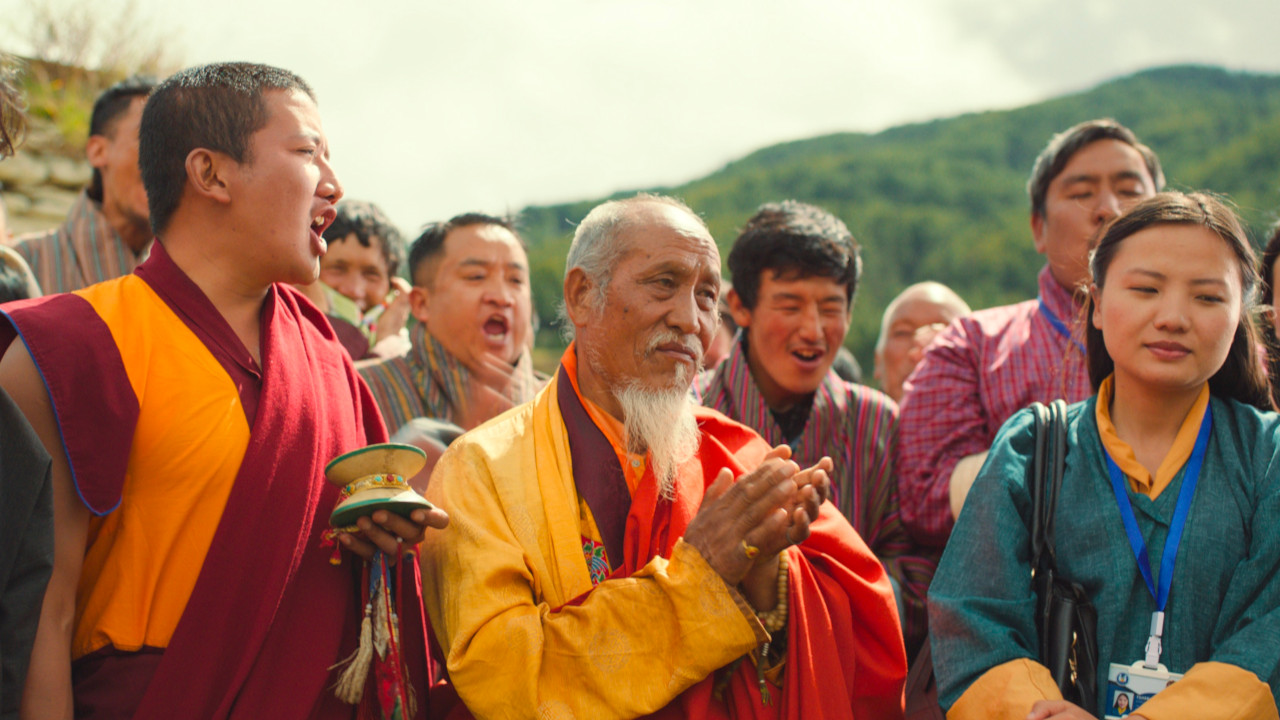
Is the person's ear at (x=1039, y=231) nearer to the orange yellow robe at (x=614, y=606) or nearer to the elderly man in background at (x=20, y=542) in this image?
the orange yellow robe at (x=614, y=606)

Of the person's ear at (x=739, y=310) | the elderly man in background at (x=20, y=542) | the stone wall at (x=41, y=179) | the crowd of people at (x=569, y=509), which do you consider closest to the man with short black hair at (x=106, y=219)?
the crowd of people at (x=569, y=509)

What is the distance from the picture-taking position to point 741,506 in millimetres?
2545

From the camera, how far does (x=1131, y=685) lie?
2570 mm

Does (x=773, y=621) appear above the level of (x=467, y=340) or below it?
below

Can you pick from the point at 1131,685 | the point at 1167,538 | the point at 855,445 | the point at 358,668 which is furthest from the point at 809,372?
the point at 358,668

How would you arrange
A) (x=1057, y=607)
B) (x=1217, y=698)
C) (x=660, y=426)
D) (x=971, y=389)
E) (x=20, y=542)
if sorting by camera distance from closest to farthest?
(x=20, y=542), (x=1217, y=698), (x=1057, y=607), (x=660, y=426), (x=971, y=389)

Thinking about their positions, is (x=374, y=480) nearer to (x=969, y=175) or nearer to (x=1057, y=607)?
(x=1057, y=607)

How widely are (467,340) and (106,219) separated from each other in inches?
75.8

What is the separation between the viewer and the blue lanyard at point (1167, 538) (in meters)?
2.58

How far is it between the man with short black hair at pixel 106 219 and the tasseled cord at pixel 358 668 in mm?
3074

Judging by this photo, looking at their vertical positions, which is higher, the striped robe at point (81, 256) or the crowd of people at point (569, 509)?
the striped robe at point (81, 256)

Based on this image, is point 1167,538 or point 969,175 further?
point 969,175

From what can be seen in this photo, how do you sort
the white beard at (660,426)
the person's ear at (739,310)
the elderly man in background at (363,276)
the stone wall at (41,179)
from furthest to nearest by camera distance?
the stone wall at (41,179)
the elderly man in background at (363,276)
the person's ear at (739,310)
the white beard at (660,426)

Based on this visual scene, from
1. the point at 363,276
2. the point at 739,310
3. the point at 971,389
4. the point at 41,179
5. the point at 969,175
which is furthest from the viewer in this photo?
the point at 969,175
